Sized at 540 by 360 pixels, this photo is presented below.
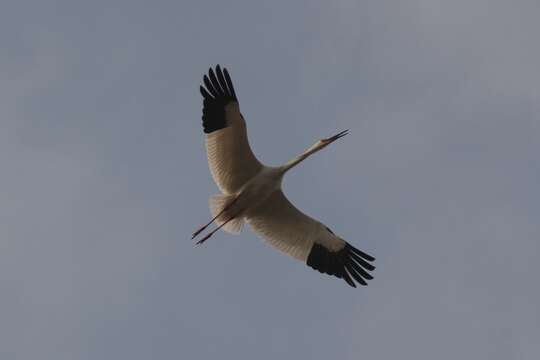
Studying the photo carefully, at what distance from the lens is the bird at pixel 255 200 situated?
29875 millimetres

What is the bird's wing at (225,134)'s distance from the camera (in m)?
29.8

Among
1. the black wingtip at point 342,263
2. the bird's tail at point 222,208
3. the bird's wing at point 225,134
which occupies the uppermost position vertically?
the bird's wing at point 225,134

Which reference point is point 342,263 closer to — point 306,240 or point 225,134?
point 306,240

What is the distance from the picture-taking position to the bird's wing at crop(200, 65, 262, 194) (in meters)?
29.8

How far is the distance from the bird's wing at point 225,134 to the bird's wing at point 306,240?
0.94m

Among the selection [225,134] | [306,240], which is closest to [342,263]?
[306,240]

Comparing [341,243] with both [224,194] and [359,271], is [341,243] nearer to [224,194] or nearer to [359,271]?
[359,271]

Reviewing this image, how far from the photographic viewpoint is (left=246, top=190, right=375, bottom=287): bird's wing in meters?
30.7

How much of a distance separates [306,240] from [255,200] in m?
1.64

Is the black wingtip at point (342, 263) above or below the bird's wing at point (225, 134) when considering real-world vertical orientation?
below

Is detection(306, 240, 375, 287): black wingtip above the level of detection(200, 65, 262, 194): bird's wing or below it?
below

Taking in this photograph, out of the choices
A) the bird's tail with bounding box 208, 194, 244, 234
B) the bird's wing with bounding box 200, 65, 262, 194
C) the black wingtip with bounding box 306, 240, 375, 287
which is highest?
the bird's wing with bounding box 200, 65, 262, 194

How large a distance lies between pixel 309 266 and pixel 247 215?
1.78m

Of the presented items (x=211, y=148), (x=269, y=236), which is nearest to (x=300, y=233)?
(x=269, y=236)
